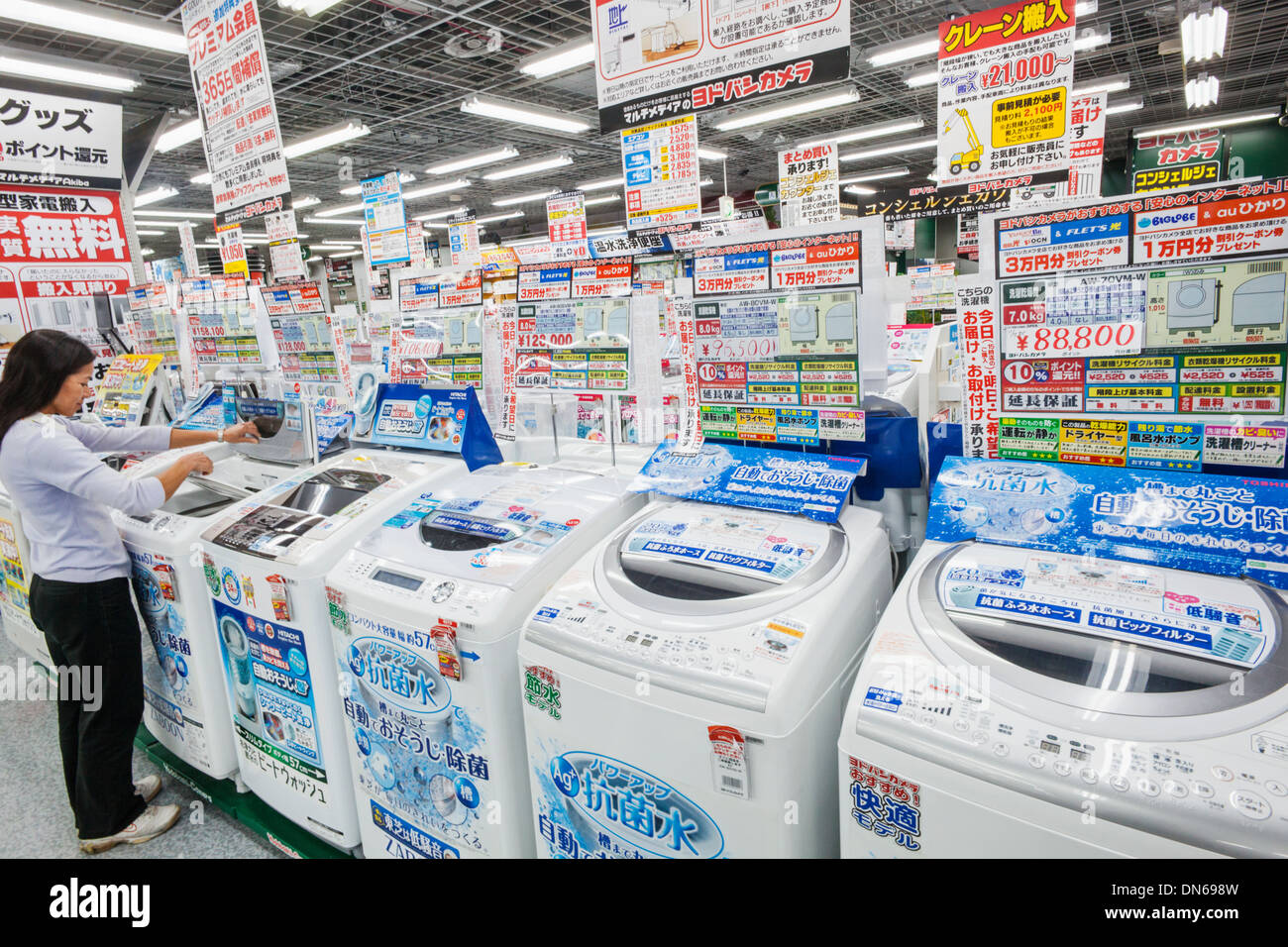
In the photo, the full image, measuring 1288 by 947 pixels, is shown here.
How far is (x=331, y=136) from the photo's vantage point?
8781 millimetres

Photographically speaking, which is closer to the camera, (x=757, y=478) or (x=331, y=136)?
(x=757, y=478)

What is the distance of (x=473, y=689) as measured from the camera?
1628mm

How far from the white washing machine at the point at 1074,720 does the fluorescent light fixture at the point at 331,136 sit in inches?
367

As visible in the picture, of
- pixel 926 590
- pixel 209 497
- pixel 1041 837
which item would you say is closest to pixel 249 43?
pixel 209 497

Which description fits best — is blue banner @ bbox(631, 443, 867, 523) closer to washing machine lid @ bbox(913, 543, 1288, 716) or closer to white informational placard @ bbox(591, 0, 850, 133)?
washing machine lid @ bbox(913, 543, 1288, 716)

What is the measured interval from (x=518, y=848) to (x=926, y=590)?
1193 millimetres

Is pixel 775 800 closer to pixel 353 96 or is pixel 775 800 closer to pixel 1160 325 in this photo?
pixel 1160 325

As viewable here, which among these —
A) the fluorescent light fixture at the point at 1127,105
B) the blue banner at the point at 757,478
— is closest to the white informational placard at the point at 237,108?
the blue banner at the point at 757,478

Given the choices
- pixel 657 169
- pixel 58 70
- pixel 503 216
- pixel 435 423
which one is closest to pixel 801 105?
pixel 657 169

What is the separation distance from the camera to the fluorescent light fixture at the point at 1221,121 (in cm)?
1163

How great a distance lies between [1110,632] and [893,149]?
14620 millimetres

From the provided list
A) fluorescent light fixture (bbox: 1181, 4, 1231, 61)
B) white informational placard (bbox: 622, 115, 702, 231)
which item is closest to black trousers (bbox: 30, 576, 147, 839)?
white informational placard (bbox: 622, 115, 702, 231)

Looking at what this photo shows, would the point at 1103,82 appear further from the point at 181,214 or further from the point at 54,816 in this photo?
the point at 181,214
